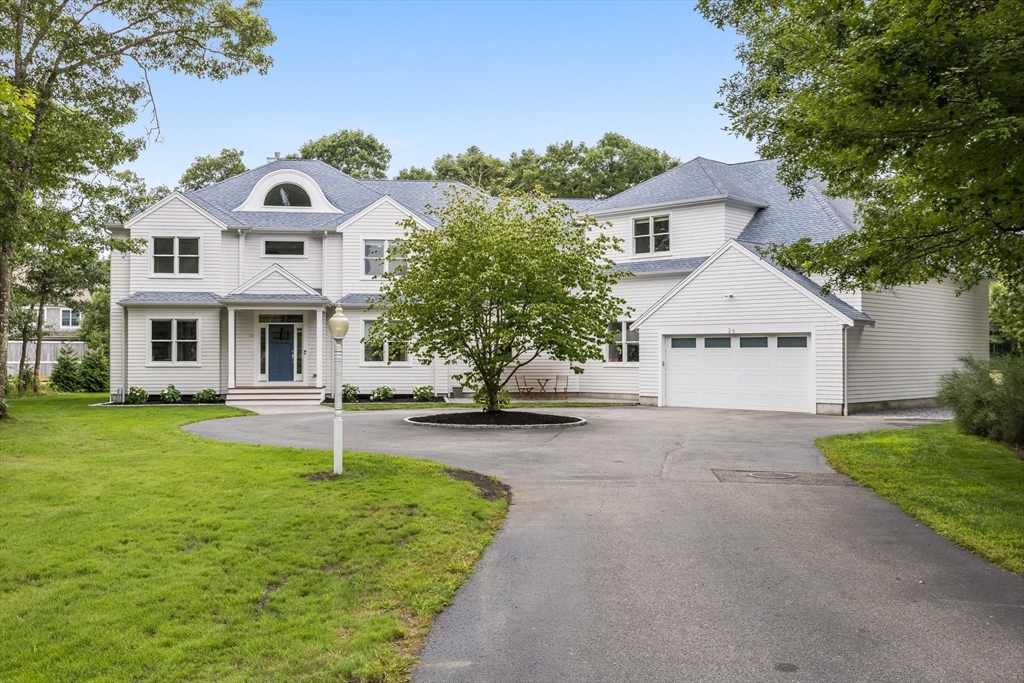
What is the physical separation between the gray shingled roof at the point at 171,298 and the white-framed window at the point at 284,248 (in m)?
2.37

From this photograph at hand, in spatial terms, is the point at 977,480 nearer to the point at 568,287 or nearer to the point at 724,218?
the point at 568,287

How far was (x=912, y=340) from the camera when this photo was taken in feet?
74.8

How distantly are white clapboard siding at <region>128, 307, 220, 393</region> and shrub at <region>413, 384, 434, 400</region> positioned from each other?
646 cm

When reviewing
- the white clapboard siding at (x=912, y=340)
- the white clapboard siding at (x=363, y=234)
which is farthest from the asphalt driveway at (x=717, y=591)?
the white clapboard siding at (x=363, y=234)

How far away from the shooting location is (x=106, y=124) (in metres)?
18.7

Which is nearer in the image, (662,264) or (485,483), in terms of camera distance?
(485,483)

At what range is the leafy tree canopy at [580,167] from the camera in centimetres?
4372

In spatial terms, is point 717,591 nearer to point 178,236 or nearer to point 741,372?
point 741,372

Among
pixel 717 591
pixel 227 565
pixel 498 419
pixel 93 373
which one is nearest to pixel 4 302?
pixel 498 419

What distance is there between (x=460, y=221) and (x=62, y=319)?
44317 millimetres

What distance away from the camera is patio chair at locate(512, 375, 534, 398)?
89.1ft

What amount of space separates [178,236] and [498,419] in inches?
555

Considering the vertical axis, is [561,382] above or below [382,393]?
above

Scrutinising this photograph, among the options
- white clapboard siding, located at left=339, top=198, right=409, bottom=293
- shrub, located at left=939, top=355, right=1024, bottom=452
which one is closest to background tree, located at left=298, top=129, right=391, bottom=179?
white clapboard siding, located at left=339, top=198, right=409, bottom=293
